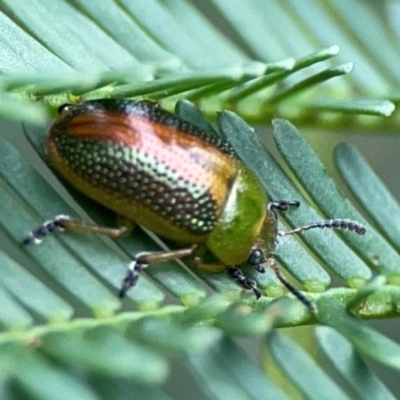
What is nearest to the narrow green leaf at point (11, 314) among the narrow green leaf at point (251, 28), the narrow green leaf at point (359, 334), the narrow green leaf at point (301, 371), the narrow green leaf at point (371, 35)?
the narrow green leaf at point (301, 371)

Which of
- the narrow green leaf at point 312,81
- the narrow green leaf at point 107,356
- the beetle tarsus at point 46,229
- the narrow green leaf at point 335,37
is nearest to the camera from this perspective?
the narrow green leaf at point 107,356

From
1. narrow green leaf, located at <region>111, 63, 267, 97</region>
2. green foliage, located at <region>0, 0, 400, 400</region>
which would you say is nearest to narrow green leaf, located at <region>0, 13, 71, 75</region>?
green foliage, located at <region>0, 0, 400, 400</region>

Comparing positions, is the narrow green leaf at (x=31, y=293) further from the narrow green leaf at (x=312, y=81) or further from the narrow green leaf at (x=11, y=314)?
the narrow green leaf at (x=312, y=81)

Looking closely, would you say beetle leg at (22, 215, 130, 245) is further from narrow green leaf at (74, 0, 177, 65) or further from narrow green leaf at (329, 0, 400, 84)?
narrow green leaf at (329, 0, 400, 84)

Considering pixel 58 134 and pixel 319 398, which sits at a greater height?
pixel 58 134

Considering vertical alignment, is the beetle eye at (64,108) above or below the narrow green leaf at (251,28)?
above

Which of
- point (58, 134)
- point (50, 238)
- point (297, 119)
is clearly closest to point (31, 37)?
point (58, 134)

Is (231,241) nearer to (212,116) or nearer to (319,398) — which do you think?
(212,116)
